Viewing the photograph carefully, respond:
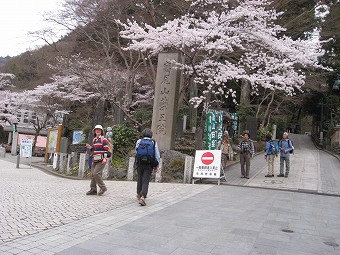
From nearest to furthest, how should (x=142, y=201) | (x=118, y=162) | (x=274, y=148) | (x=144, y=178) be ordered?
(x=142, y=201), (x=144, y=178), (x=274, y=148), (x=118, y=162)

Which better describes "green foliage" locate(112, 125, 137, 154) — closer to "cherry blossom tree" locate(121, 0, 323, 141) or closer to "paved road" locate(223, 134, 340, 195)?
"cherry blossom tree" locate(121, 0, 323, 141)

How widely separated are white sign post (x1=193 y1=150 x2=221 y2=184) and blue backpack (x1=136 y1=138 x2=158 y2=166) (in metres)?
4.20

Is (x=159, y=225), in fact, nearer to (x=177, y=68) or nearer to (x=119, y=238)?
(x=119, y=238)

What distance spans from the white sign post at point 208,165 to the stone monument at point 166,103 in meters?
2.01

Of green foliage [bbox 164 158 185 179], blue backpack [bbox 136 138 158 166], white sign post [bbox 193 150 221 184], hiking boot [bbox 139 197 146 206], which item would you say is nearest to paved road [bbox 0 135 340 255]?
hiking boot [bbox 139 197 146 206]

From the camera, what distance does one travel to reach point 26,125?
49281 millimetres

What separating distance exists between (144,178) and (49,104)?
26.1 m

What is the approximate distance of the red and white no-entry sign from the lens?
10828mm

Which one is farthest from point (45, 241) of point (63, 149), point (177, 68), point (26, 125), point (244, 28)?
point (26, 125)

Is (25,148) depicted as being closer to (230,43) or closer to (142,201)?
(230,43)

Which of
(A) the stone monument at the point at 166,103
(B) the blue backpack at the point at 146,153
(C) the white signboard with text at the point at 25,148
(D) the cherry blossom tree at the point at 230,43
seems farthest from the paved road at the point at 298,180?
(C) the white signboard with text at the point at 25,148

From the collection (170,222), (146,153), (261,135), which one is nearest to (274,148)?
(146,153)

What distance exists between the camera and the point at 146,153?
22.5ft

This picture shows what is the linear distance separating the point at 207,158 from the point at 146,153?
4.45m
